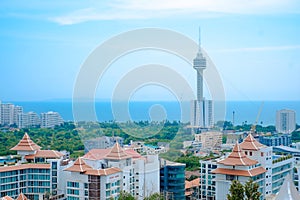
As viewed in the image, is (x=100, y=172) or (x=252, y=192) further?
(x=100, y=172)

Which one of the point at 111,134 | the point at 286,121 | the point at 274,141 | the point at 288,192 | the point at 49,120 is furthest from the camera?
the point at 49,120

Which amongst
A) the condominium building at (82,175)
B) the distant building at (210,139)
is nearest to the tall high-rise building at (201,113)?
the distant building at (210,139)

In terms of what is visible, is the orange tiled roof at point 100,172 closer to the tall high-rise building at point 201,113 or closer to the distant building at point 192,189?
the distant building at point 192,189

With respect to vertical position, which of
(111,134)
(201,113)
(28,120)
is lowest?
(111,134)

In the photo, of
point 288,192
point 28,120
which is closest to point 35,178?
point 288,192

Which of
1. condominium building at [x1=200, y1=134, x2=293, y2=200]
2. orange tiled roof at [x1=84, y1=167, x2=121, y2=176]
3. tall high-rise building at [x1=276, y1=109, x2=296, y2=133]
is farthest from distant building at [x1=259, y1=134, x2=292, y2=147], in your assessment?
orange tiled roof at [x1=84, y1=167, x2=121, y2=176]

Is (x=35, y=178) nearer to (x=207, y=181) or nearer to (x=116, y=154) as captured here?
(x=116, y=154)

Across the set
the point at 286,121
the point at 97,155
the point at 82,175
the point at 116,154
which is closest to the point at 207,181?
the point at 116,154

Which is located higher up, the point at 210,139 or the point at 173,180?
the point at 210,139

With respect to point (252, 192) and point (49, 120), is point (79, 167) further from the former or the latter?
point (49, 120)

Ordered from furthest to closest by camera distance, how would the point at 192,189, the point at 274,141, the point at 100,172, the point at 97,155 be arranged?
the point at 274,141
the point at 192,189
the point at 97,155
the point at 100,172
